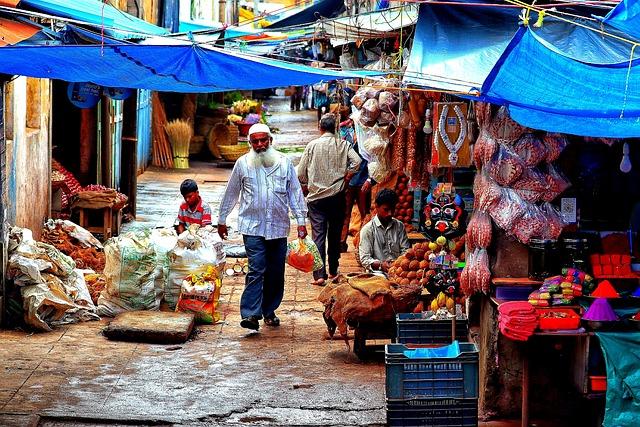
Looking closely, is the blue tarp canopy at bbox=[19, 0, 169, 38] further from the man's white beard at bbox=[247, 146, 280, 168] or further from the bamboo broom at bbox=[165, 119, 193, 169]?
the bamboo broom at bbox=[165, 119, 193, 169]

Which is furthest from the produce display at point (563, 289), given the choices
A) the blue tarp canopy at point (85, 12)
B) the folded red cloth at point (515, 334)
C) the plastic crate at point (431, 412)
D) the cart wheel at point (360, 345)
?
the blue tarp canopy at point (85, 12)

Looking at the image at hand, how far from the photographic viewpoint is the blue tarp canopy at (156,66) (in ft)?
27.3

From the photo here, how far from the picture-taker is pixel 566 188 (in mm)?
7840

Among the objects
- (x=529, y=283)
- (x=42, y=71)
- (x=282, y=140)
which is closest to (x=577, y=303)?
(x=529, y=283)

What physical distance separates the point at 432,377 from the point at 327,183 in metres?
5.34

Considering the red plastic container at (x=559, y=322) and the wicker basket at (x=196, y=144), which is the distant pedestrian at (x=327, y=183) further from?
the wicker basket at (x=196, y=144)

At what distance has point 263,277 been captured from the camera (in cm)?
1017

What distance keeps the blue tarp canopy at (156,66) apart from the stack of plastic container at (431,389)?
7.92 feet

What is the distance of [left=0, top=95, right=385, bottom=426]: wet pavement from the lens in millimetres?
7840

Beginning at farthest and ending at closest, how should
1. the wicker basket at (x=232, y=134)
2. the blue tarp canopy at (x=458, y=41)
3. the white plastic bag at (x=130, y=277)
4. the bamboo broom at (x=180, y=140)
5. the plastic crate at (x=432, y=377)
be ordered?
the wicker basket at (x=232, y=134) → the bamboo broom at (x=180, y=140) → the white plastic bag at (x=130, y=277) → the blue tarp canopy at (x=458, y=41) → the plastic crate at (x=432, y=377)

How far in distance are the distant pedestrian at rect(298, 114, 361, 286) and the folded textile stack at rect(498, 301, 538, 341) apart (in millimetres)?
4950

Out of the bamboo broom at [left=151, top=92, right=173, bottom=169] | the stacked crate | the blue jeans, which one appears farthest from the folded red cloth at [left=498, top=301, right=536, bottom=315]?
the bamboo broom at [left=151, top=92, right=173, bottom=169]

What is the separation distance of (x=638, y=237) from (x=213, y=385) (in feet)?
10.5

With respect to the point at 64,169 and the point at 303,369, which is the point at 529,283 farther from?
the point at 64,169
